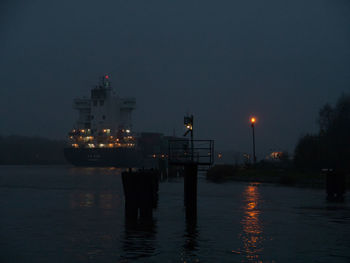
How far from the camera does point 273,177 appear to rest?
58156mm

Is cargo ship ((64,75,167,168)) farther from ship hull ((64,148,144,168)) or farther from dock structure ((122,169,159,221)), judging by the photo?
dock structure ((122,169,159,221))

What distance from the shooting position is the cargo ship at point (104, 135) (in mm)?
139875

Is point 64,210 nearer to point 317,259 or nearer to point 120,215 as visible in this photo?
point 120,215

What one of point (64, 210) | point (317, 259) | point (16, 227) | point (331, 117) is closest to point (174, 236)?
point (317, 259)

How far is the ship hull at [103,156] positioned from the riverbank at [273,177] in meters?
67.1

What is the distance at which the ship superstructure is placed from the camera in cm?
14325

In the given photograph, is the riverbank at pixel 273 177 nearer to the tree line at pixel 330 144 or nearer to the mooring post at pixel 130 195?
the tree line at pixel 330 144

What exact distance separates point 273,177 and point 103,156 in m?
87.4

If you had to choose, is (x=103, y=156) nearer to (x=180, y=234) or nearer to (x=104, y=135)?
(x=104, y=135)

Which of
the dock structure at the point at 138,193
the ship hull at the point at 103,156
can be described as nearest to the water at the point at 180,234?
the dock structure at the point at 138,193

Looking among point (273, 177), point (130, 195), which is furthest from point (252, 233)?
point (273, 177)

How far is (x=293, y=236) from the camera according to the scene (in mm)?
19844

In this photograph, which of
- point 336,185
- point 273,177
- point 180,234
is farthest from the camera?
point 273,177

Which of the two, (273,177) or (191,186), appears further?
(273,177)
